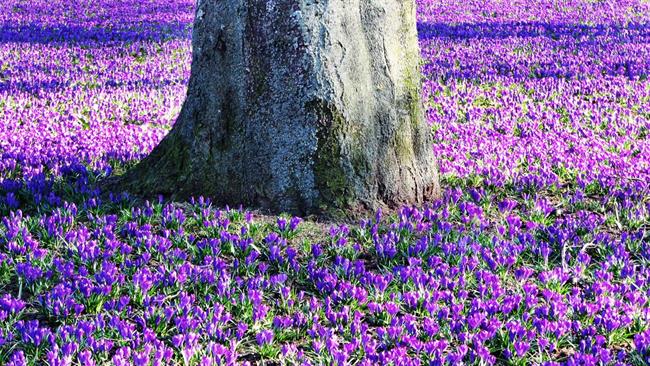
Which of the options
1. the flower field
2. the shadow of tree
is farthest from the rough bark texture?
the shadow of tree

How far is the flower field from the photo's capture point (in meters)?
3.36

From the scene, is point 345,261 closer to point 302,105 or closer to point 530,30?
point 302,105

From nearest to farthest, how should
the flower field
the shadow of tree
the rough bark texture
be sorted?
the flower field < the rough bark texture < the shadow of tree

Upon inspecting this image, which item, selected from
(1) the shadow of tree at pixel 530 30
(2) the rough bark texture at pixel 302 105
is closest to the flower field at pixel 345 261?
(2) the rough bark texture at pixel 302 105

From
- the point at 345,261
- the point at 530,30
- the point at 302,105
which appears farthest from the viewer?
the point at 530,30

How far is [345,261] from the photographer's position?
161 inches

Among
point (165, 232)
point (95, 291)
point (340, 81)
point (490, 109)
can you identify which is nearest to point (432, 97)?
point (490, 109)

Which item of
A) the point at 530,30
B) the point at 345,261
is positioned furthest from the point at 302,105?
the point at 530,30

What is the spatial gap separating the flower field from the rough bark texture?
0.22m

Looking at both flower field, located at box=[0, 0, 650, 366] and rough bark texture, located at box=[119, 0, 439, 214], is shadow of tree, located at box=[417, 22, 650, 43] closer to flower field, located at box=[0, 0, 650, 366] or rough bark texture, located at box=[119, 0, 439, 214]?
flower field, located at box=[0, 0, 650, 366]

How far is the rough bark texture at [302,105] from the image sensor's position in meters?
4.78

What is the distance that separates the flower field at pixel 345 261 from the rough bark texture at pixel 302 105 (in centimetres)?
22

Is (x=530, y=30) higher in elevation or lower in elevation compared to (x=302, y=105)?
higher

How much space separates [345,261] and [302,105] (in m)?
1.14
